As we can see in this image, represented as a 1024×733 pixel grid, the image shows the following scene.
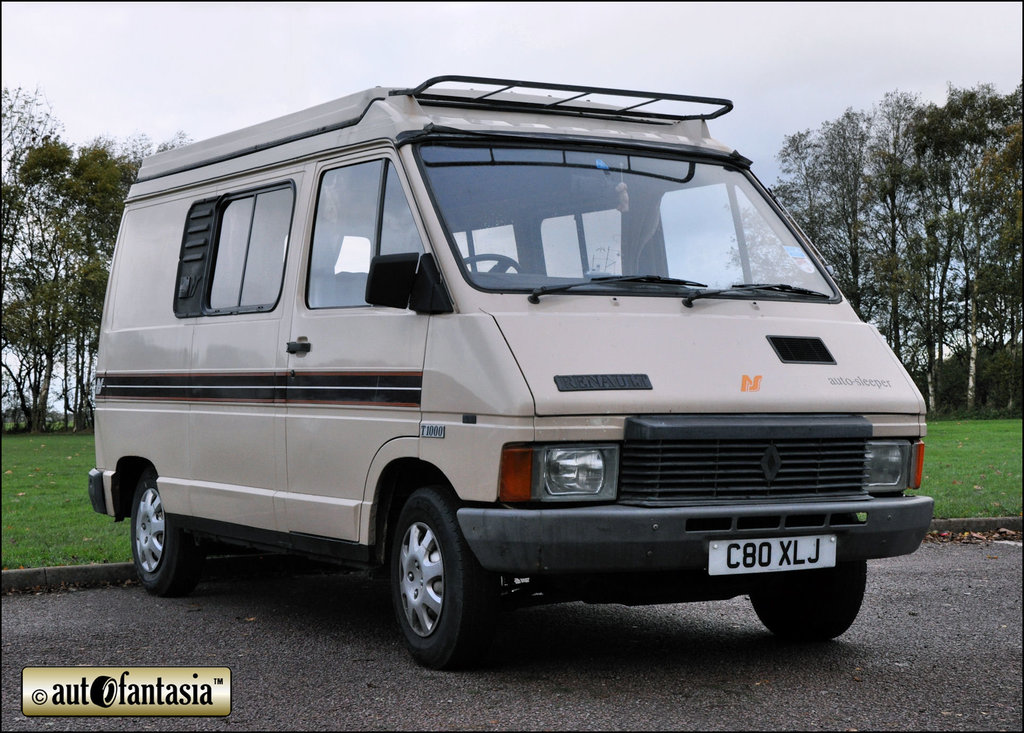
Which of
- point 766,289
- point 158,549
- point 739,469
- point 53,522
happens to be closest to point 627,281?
point 766,289

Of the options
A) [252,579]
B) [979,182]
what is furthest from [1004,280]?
[252,579]

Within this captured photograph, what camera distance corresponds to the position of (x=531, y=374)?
564cm

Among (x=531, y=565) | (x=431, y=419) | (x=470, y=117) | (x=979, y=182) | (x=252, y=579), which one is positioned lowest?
(x=252, y=579)

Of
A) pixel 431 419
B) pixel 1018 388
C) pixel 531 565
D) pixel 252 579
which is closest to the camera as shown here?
pixel 531 565

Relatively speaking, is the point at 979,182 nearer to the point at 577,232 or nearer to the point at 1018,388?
the point at 1018,388

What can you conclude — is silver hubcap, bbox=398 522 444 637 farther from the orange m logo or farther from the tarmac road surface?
the orange m logo

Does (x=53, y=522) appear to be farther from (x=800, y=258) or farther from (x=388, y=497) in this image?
(x=800, y=258)

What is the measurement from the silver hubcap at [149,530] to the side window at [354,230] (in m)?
2.47

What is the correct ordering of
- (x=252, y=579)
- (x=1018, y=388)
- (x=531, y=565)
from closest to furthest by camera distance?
(x=531, y=565), (x=252, y=579), (x=1018, y=388)

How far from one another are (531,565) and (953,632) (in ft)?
9.50

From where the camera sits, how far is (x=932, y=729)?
16.8 ft

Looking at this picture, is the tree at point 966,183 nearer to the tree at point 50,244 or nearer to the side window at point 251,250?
the tree at point 50,244

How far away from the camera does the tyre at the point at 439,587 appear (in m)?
5.85

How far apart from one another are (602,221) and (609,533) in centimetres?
188
